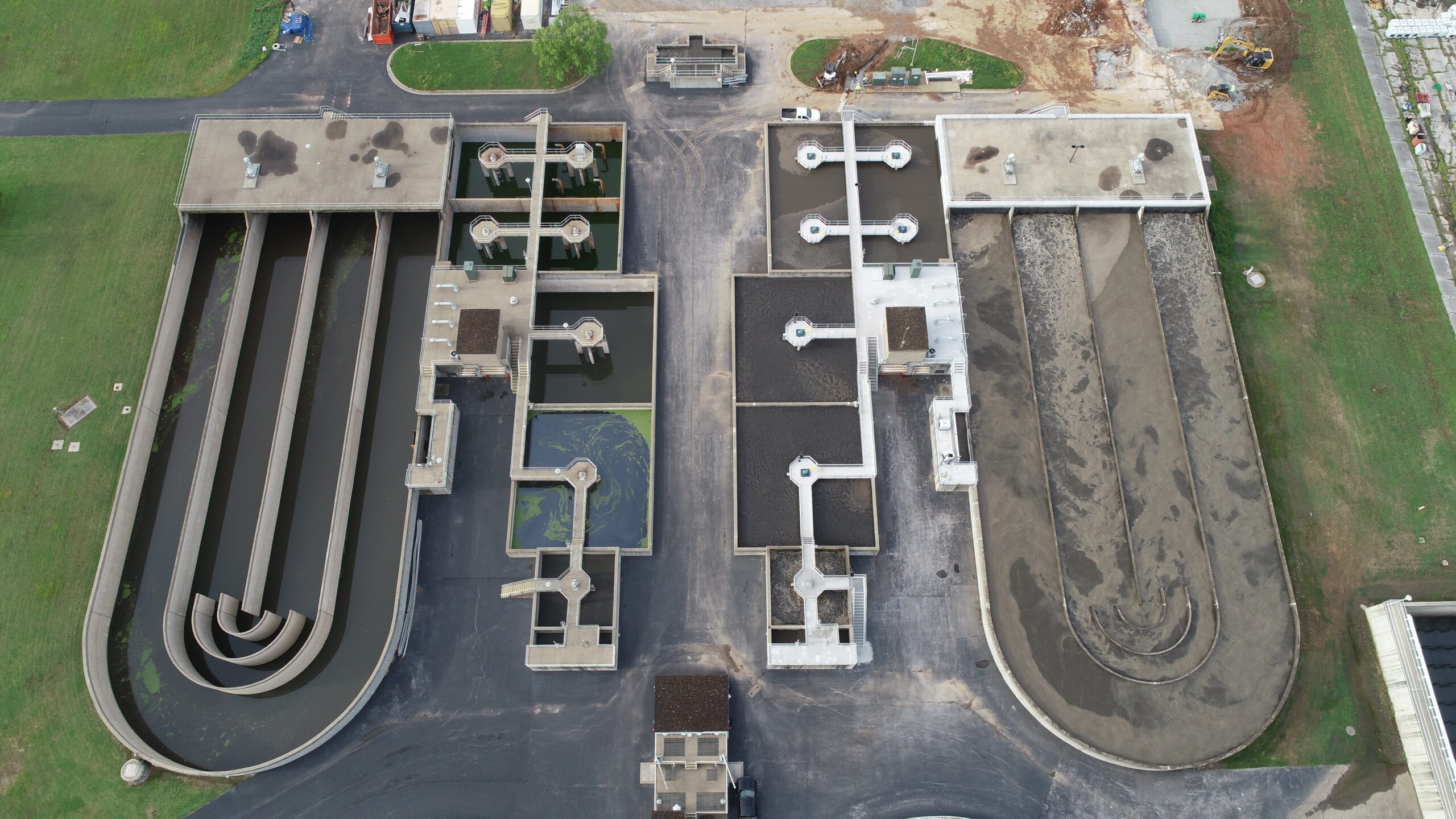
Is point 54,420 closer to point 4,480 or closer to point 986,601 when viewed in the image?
point 4,480

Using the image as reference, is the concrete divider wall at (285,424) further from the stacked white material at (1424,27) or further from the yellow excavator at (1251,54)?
the stacked white material at (1424,27)

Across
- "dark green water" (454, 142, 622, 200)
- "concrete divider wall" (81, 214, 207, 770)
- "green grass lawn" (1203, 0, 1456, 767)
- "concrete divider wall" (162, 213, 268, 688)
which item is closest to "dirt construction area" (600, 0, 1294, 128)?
"green grass lawn" (1203, 0, 1456, 767)

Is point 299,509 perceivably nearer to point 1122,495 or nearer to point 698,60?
point 698,60

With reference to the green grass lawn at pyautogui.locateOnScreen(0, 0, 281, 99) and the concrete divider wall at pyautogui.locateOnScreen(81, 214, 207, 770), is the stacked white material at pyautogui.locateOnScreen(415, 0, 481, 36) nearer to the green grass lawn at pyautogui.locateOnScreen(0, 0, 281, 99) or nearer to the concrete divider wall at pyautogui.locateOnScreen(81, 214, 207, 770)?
the green grass lawn at pyautogui.locateOnScreen(0, 0, 281, 99)

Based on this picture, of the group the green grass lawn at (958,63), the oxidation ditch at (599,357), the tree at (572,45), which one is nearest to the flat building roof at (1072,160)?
the green grass lawn at (958,63)

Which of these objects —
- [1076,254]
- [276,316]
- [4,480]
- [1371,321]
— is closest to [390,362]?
[276,316]
